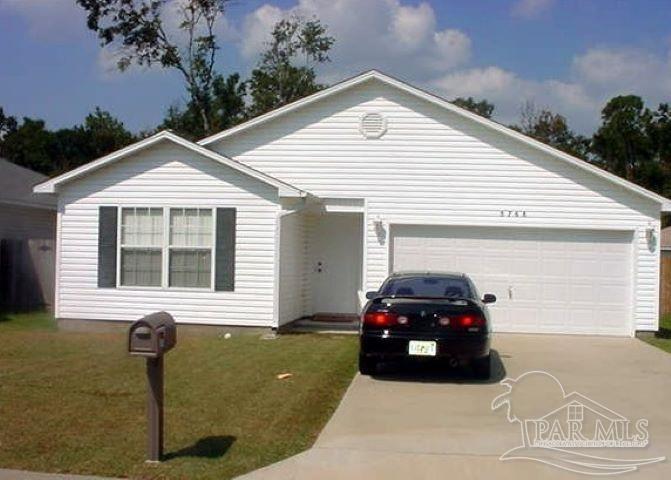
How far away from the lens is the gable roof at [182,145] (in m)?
16.6

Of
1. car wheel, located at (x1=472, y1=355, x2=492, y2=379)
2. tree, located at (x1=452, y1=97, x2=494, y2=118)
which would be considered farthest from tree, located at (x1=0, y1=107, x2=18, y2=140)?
car wheel, located at (x1=472, y1=355, x2=492, y2=379)

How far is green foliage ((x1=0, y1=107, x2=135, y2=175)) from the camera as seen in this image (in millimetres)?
51594

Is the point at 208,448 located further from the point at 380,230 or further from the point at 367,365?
the point at 380,230

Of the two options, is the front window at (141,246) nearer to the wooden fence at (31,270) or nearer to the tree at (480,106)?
the wooden fence at (31,270)

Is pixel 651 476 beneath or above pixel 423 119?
beneath

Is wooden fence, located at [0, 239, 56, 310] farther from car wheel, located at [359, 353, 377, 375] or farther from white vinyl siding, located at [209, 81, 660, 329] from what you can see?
car wheel, located at [359, 353, 377, 375]

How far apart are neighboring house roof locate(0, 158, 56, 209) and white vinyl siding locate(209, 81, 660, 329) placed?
8407mm

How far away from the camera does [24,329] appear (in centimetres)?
1775

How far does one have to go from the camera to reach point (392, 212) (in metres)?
18.4

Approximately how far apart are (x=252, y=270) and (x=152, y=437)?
936 centimetres

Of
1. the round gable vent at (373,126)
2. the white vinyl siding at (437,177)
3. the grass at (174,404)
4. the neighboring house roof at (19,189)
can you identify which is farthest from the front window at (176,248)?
the neighboring house roof at (19,189)

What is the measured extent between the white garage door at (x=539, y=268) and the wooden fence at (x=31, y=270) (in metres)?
9.29

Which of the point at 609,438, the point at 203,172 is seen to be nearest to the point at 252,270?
the point at 203,172

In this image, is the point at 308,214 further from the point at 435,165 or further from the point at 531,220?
the point at 531,220
